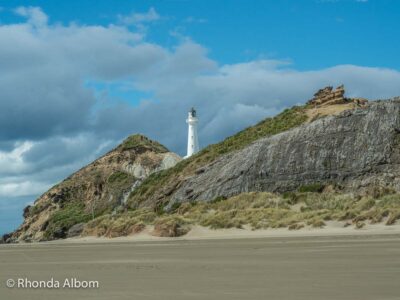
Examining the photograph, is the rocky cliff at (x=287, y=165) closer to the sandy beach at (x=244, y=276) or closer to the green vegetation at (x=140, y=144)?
the sandy beach at (x=244, y=276)

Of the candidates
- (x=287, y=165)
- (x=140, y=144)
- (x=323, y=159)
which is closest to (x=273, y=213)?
(x=287, y=165)

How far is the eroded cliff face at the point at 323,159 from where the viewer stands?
126 feet

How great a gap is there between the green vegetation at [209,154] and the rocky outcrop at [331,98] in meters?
2.21

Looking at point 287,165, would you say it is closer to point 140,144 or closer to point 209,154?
point 209,154

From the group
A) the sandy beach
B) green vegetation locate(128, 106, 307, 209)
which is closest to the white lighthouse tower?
green vegetation locate(128, 106, 307, 209)

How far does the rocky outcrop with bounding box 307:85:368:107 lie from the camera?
57.7 m

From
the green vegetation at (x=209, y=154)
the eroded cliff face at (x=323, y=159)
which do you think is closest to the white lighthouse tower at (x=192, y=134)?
the green vegetation at (x=209, y=154)

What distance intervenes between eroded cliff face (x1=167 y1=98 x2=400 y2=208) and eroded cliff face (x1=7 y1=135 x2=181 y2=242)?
65.6 feet

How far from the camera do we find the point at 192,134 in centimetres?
7650

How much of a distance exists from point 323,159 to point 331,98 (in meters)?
20.2

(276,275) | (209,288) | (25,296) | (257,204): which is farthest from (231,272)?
(257,204)

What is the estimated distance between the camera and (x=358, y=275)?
34.6 feet

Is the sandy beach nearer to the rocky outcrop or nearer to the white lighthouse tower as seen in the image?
the rocky outcrop

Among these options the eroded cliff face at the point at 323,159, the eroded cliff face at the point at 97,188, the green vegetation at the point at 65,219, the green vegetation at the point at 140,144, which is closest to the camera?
the eroded cliff face at the point at 323,159
